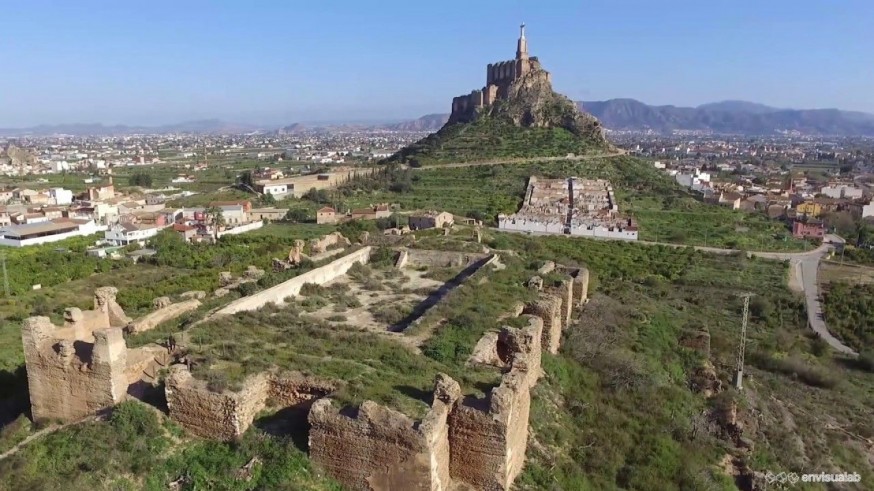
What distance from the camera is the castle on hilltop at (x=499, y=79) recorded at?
9638 cm

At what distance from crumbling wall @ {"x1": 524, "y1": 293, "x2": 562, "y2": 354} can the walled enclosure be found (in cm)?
877

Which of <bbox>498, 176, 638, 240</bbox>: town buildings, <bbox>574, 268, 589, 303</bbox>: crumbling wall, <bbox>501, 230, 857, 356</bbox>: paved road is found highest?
<bbox>574, 268, 589, 303</bbox>: crumbling wall

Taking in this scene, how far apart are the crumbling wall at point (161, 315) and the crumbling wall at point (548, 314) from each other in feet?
29.3

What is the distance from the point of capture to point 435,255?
23.8m

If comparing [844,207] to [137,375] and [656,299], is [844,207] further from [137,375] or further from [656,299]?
[137,375]

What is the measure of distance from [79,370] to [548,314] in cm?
1024

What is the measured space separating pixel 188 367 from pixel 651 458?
9.04m

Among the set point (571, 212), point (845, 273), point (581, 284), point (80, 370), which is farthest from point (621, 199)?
point (80, 370)

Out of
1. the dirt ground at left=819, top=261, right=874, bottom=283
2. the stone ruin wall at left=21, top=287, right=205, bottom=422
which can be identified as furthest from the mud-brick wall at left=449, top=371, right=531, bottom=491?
the dirt ground at left=819, top=261, right=874, bottom=283

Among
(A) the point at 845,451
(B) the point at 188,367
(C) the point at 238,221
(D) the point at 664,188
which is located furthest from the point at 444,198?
(B) the point at 188,367

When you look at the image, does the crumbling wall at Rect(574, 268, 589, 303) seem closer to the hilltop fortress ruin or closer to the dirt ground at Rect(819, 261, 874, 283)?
the hilltop fortress ruin

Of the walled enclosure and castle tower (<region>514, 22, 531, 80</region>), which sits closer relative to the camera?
the walled enclosure

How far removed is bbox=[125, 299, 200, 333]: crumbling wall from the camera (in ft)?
45.8

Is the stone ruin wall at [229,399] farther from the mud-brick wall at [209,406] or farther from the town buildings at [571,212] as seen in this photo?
the town buildings at [571,212]
